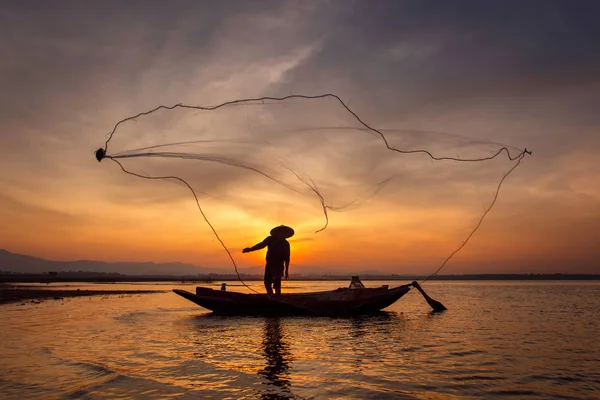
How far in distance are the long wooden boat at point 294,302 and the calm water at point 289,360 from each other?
2225 millimetres

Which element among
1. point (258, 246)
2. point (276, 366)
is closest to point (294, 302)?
point (258, 246)

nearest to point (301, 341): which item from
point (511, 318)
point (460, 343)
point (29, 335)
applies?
point (460, 343)

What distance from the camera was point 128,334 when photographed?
1802 centimetres

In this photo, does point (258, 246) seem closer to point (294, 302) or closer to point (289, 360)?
point (294, 302)

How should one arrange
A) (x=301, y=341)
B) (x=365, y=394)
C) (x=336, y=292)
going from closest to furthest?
(x=365, y=394), (x=301, y=341), (x=336, y=292)

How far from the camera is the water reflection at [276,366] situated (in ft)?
30.7

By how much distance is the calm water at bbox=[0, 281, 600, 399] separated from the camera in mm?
9750

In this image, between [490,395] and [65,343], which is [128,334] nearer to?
[65,343]

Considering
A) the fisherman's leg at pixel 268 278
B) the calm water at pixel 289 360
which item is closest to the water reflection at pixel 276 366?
the calm water at pixel 289 360

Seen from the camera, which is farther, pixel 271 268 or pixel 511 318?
pixel 511 318

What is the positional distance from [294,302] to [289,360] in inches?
478

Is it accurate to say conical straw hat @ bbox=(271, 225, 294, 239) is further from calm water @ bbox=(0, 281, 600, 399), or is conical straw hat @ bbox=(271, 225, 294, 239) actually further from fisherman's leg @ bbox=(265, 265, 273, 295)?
calm water @ bbox=(0, 281, 600, 399)

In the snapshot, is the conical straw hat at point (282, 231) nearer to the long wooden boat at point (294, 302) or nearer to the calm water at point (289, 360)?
the long wooden boat at point (294, 302)

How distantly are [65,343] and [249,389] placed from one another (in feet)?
31.0
